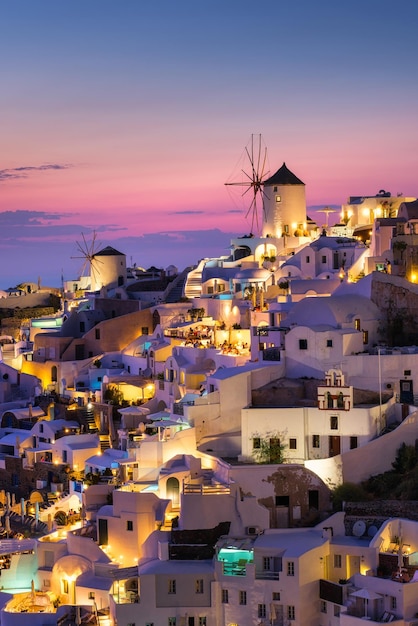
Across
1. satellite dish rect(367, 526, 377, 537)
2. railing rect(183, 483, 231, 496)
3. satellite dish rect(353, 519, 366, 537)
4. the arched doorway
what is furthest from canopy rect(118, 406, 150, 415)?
satellite dish rect(367, 526, 377, 537)

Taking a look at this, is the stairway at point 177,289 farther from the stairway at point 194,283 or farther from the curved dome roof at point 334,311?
the curved dome roof at point 334,311

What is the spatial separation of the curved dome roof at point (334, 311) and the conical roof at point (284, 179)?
1710cm

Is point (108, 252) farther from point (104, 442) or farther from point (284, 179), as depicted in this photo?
point (104, 442)

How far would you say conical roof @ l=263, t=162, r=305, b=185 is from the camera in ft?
163

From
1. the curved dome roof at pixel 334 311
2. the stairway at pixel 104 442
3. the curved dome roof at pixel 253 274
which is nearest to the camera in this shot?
the curved dome roof at pixel 334 311

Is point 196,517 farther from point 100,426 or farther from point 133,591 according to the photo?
point 100,426

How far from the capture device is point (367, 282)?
3347cm

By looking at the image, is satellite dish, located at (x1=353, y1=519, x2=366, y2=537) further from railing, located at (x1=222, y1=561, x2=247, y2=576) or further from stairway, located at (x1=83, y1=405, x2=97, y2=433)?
stairway, located at (x1=83, y1=405, x2=97, y2=433)

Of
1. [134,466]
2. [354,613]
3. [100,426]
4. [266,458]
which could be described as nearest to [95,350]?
[100,426]

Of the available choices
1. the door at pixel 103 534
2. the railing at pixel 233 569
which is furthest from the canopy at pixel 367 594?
the door at pixel 103 534

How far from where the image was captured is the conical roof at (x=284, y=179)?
49688 millimetres

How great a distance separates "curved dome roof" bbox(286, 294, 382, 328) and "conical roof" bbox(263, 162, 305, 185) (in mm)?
17097

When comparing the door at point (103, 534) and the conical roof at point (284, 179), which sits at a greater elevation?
the conical roof at point (284, 179)

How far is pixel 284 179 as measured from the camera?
163 feet
